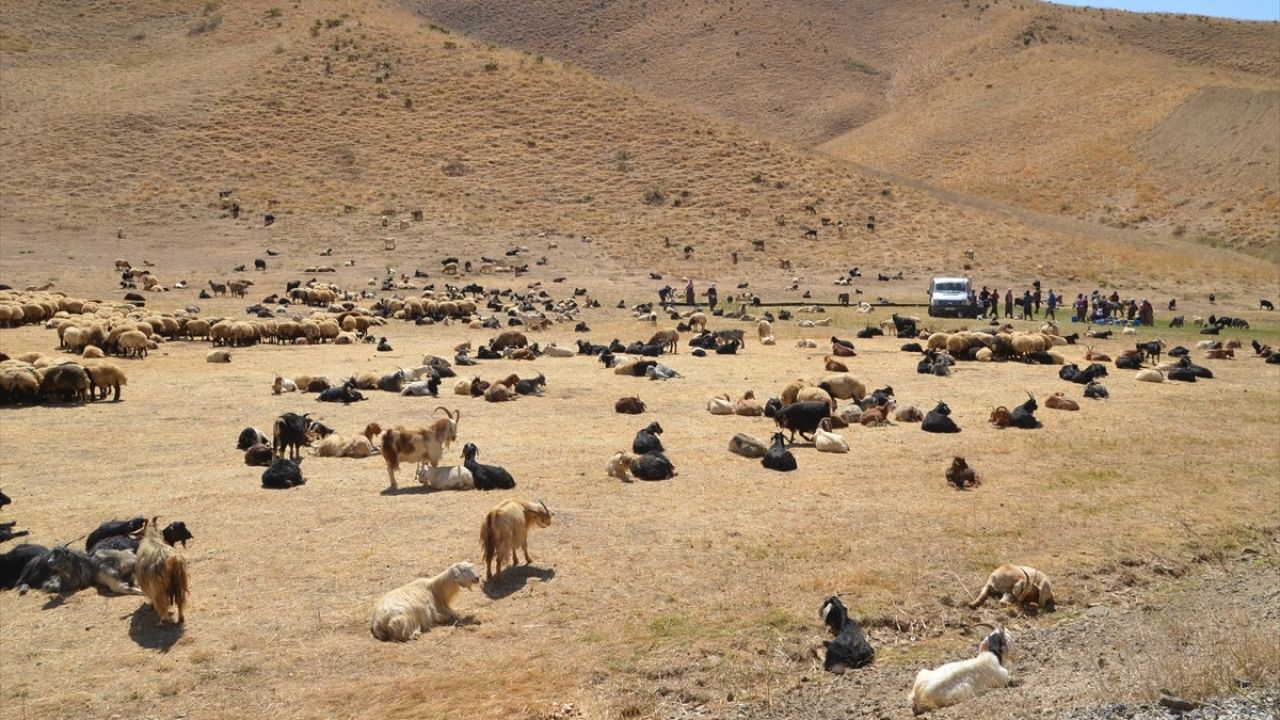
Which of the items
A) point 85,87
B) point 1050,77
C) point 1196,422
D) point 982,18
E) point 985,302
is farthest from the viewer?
point 982,18

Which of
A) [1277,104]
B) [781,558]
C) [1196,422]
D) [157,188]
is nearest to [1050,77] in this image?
[1277,104]

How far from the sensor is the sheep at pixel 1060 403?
2050cm

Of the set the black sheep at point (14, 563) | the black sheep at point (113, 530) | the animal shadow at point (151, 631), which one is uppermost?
the black sheep at point (113, 530)

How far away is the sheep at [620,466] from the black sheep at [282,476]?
13.8 feet

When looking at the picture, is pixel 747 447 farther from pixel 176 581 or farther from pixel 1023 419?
pixel 176 581

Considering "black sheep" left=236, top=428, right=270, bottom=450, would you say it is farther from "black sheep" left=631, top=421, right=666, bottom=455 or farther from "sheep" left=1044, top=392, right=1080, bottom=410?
"sheep" left=1044, top=392, right=1080, bottom=410

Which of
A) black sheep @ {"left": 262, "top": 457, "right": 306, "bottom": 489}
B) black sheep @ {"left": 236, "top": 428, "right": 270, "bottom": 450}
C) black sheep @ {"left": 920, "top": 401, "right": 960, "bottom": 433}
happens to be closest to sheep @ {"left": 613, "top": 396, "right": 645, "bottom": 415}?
black sheep @ {"left": 920, "top": 401, "right": 960, "bottom": 433}

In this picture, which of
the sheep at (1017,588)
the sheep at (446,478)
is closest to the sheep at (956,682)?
the sheep at (1017,588)

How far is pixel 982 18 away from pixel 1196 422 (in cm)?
13342

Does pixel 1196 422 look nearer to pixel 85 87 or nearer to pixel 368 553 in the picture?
pixel 368 553

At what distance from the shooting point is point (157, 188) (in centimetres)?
6312

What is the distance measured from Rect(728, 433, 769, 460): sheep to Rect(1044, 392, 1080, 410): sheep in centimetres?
752

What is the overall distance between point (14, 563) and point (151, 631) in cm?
238

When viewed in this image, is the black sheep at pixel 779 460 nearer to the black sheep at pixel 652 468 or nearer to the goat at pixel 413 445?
the black sheep at pixel 652 468
